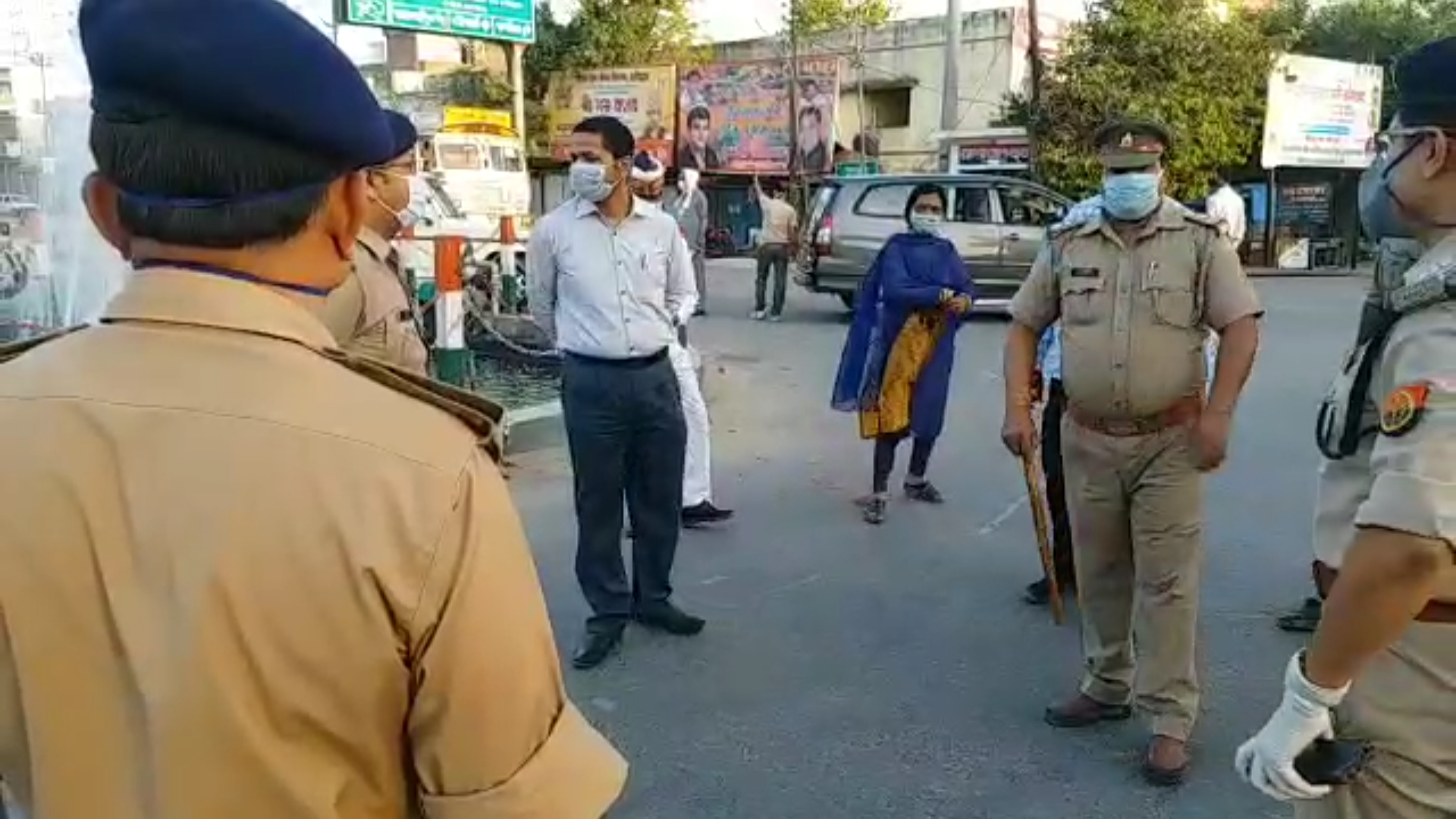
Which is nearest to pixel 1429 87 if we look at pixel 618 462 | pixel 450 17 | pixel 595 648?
pixel 618 462

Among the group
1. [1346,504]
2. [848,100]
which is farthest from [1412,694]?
[848,100]

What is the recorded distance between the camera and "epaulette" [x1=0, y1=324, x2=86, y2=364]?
1236mm

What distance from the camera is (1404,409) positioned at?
1.67 metres

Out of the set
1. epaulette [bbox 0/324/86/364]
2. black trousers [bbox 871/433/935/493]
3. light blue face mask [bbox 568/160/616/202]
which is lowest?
black trousers [bbox 871/433/935/493]

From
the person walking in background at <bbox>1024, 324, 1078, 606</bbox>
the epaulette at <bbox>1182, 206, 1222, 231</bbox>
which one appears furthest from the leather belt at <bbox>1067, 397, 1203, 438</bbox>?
the person walking in background at <bbox>1024, 324, 1078, 606</bbox>

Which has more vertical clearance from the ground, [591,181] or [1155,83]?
[1155,83]

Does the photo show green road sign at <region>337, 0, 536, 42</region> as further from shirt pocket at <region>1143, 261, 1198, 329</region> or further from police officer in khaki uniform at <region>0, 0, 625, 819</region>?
police officer in khaki uniform at <region>0, 0, 625, 819</region>

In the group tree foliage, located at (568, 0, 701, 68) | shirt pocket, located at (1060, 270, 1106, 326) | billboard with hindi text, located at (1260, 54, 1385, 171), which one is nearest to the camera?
shirt pocket, located at (1060, 270, 1106, 326)

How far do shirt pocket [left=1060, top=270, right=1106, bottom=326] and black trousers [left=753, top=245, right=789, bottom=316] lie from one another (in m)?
11.3

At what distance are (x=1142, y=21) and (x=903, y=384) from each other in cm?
1722

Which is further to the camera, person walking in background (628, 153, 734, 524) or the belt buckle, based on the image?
person walking in background (628, 153, 734, 524)

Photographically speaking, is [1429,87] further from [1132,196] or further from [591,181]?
[591,181]

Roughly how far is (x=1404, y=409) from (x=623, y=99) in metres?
28.9

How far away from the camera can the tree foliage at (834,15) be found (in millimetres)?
27891
